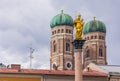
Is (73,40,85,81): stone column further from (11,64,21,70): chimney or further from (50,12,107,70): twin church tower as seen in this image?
(50,12,107,70): twin church tower

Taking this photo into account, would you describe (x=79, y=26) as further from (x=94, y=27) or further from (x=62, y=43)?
(x=94, y=27)

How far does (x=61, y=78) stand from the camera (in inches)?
2785

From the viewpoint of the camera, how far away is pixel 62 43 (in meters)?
131

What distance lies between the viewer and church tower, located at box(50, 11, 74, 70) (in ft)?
427

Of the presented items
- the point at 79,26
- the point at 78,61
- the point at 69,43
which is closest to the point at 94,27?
the point at 69,43

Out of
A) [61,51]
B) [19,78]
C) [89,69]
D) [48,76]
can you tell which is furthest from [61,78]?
[61,51]

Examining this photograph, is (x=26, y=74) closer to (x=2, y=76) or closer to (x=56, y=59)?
(x=2, y=76)

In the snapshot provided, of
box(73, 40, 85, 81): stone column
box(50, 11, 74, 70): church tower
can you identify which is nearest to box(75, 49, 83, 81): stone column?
box(73, 40, 85, 81): stone column

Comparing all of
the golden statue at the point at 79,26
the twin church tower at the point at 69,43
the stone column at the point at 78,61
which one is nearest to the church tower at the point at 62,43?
the twin church tower at the point at 69,43

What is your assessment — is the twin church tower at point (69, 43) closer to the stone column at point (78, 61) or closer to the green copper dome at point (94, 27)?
the green copper dome at point (94, 27)

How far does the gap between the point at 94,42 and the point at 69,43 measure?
26.7 feet

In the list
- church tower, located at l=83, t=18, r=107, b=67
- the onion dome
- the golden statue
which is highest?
the onion dome

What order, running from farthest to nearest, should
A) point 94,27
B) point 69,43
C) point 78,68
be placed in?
point 94,27 → point 69,43 → point 78,68

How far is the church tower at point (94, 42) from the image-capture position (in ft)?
438
